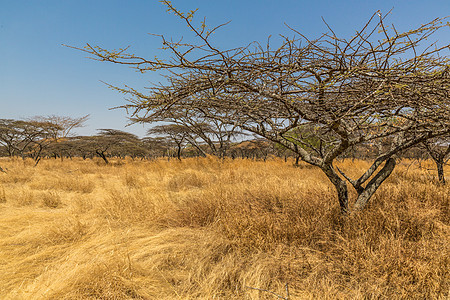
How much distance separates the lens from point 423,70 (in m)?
1.46

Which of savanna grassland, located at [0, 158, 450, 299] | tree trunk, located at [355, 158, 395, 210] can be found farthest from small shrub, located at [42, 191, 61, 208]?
tree trunk, located at [355, 158, 395, 210]

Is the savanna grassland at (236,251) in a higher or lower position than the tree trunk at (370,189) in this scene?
lower

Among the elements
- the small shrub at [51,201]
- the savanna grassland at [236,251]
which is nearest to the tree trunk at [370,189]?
the savanna grassland at [236,251]

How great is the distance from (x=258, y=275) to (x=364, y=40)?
6.88 feet

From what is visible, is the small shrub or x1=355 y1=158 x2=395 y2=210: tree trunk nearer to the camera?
x1=355 y1=158 x2=395 y2=210: tree trunk

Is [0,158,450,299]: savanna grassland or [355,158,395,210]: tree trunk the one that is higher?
[355,158,395,210]: tree trunk

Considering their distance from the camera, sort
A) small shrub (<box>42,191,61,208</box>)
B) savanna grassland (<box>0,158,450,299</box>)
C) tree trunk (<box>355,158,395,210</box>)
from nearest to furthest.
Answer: savanna grassland (<box>0,158,450,299</box>) < tree trunk (<box>355,158,395,210</box>) < small shrub (<box>42,191,61,208</box>)

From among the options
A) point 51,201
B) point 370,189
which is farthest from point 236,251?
point 51,201

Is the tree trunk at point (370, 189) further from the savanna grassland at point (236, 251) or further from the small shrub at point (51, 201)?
the small shrub at point (51, 201)

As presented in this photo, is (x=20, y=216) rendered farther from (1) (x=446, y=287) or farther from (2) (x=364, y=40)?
(1) (x=446, y=287)

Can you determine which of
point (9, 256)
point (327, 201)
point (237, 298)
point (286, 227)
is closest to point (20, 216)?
point (9, 256)

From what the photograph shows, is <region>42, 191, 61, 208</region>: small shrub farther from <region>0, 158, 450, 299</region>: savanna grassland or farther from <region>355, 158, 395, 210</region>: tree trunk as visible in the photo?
<region>355, 158, 395, 210</region>: tree trunk

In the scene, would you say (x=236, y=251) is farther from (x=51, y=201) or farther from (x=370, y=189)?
(x=51, y=201)

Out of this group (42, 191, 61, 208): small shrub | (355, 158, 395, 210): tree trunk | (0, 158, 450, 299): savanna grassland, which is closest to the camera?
(0, 158, 450, 299): savanna grassland
